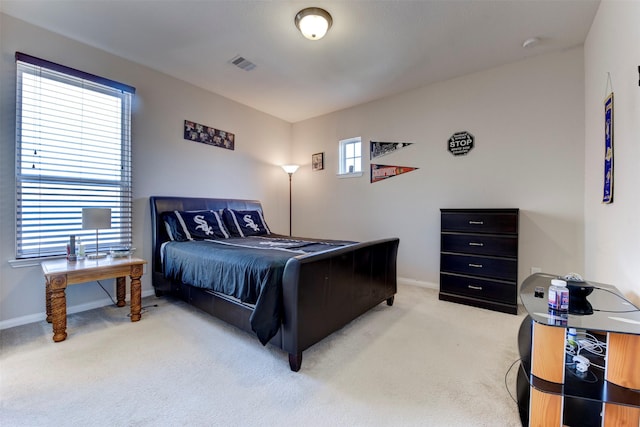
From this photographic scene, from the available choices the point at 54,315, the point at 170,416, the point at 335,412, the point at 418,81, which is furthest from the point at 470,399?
the point at 418,81

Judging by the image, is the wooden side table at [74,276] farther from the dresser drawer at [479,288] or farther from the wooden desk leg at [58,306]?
the dresser drawer at [479,288]

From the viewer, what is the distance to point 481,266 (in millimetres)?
2887

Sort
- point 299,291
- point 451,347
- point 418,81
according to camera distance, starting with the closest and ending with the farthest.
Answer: point 299,291 → point 451,347 → point 418,81

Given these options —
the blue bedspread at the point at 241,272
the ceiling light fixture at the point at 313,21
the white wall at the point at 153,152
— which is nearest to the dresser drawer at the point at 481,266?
the blue bedspread at the point at 241,272

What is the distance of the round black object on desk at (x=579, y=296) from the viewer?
1331 millimetres

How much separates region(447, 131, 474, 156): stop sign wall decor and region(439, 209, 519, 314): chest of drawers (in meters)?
0.84

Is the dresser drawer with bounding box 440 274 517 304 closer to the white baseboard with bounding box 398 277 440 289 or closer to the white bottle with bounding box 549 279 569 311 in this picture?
the white baseboard with bounding box 398 277 440 289

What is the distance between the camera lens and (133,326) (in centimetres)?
237

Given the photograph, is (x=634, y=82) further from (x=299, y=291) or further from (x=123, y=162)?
(x=123, y=162)

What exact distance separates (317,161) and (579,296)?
3.89 metres

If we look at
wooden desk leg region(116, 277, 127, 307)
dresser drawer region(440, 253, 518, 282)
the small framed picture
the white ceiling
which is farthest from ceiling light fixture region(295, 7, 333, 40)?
wooden desk leg region(116, 277, 127, 307)

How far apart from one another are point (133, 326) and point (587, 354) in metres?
3.29

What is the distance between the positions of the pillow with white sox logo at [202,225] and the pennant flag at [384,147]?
2.44 meters

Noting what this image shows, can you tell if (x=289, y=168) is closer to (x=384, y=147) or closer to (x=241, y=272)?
(x=384, y=147)
